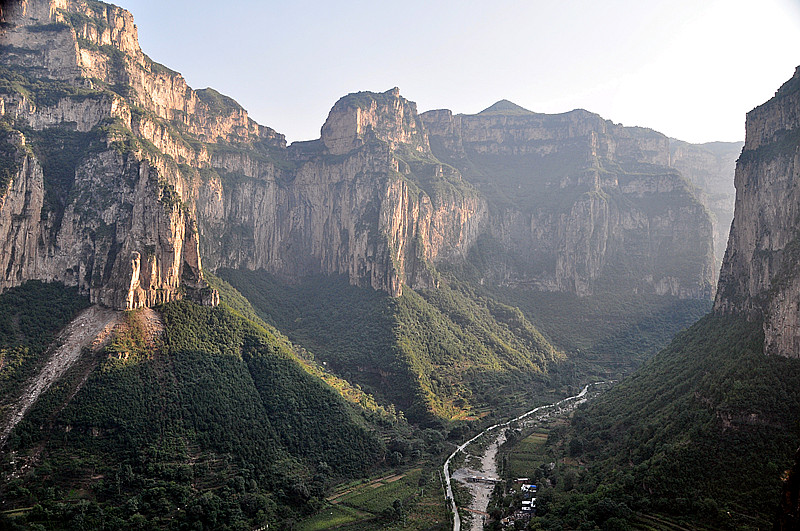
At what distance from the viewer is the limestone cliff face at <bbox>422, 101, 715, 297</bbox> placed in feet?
504

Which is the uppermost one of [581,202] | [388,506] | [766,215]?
[581,202]

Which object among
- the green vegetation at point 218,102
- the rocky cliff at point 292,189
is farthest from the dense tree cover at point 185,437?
the green vegetation at point 218,102

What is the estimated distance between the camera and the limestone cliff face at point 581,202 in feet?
504

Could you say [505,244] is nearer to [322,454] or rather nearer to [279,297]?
[279,297]

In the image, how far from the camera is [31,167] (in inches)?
2677

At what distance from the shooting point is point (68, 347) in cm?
6059

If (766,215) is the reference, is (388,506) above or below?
below

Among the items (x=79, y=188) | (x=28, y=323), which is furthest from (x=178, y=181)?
(x=28, y=323)

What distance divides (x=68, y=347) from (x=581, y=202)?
5576 inches

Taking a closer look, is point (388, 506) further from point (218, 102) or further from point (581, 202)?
point (581, 202)

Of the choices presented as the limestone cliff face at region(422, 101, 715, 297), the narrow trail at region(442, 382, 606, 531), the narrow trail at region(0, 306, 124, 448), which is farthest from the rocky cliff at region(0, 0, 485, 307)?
the narrow trail at region(442, 382, 606, 531)

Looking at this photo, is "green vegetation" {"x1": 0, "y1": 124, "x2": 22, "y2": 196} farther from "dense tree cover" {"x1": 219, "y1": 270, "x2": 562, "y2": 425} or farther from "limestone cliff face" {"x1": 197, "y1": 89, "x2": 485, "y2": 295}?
"dense tree cover" {"x1": 219, "y1": 270, "x2": 562, "y2": 425}

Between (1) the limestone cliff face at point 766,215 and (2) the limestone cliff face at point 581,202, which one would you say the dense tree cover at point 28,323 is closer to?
(1) the limestone cliff face at point 766,215

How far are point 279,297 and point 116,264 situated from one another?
6160cm
